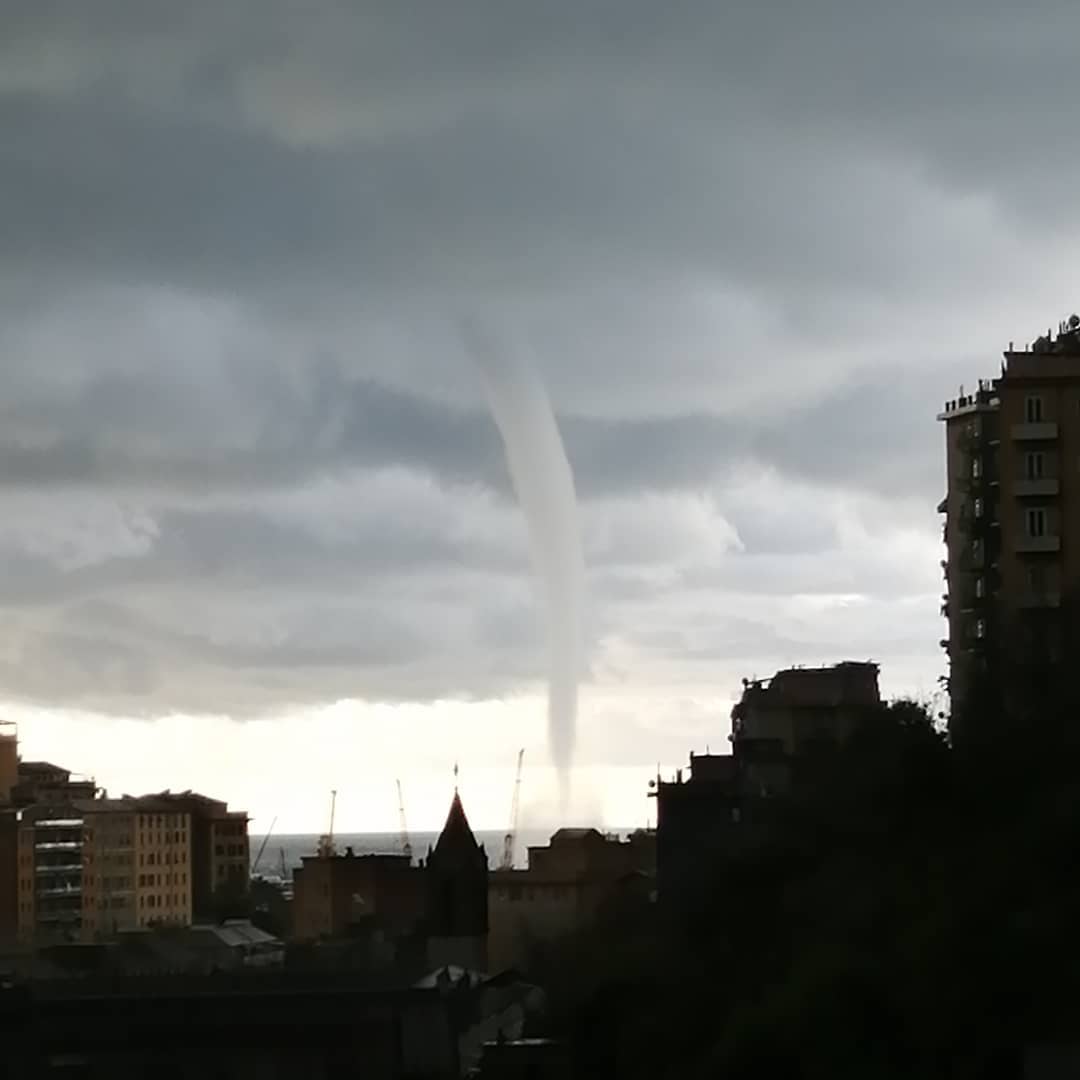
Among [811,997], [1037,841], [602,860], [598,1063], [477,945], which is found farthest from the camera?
[602,860]

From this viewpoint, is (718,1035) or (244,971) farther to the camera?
(244,971)

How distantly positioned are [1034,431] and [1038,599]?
5715 mm

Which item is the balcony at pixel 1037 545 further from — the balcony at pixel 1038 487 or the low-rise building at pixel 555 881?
the low-rise building at pixel 555 881

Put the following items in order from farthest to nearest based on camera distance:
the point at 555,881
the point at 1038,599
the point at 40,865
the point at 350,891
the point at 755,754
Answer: the point at 40,865 → the point at 350,891 → the point at 555,881 → the point at 755,754 → the point at 1038,599

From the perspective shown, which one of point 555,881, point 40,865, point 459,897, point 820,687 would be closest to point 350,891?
point 555,881

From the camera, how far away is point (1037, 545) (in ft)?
249

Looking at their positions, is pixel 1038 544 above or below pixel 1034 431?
below

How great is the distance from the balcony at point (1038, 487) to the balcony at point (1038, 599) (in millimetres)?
3251

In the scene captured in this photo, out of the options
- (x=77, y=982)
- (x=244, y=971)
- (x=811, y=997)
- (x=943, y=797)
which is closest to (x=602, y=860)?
(x=244, y=971)

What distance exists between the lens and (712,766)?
99188mm

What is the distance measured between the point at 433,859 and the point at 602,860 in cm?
2365

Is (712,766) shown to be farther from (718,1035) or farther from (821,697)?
(718,1035)

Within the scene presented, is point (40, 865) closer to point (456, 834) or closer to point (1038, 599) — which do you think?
point (456, 834)

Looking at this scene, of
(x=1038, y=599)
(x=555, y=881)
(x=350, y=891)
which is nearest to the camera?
(x=1038, y=599)
